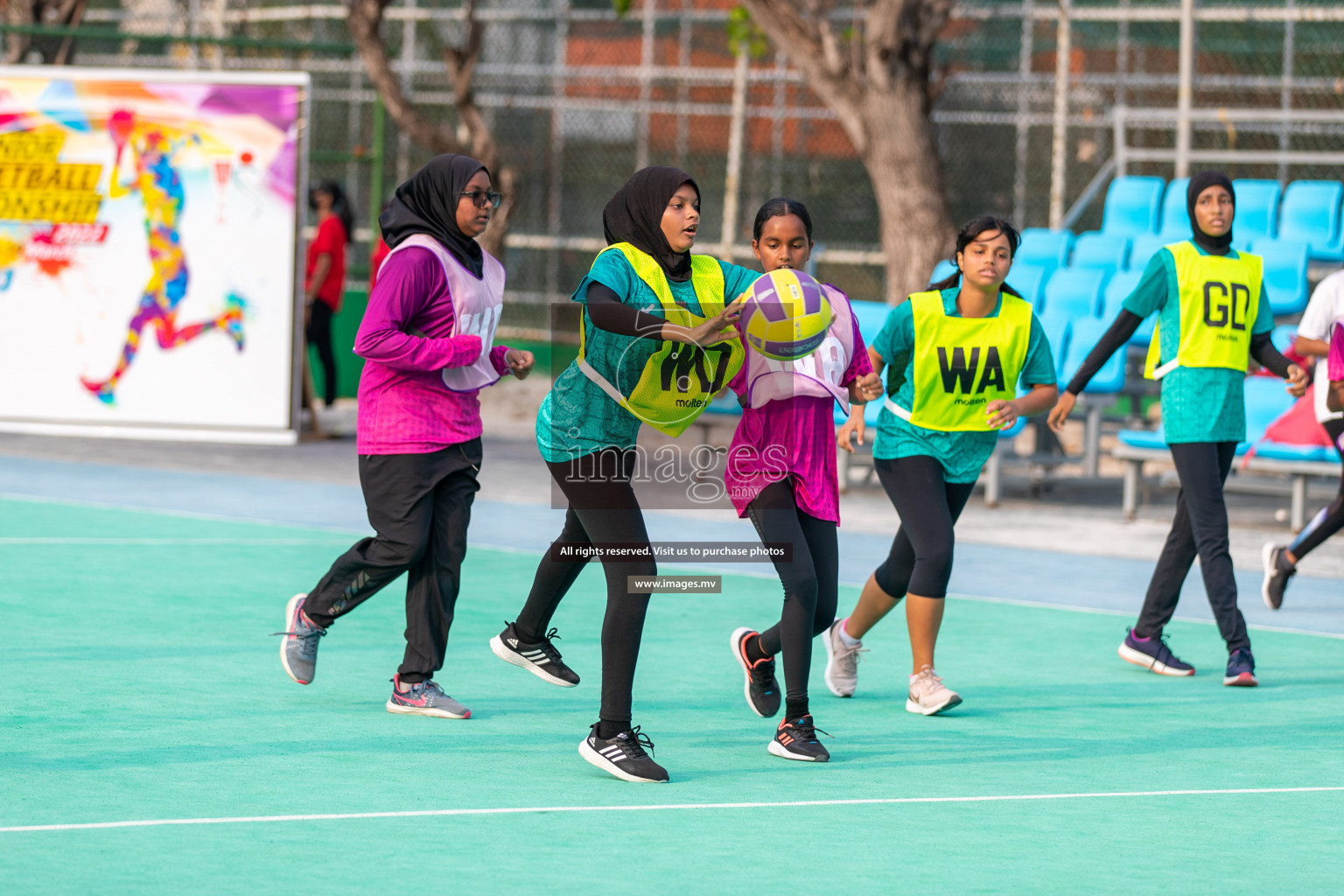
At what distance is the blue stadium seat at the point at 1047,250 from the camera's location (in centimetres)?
1573

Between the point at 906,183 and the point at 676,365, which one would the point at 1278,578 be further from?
the point at 906,183

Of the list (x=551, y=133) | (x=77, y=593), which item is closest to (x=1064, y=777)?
(x=77, y=593)

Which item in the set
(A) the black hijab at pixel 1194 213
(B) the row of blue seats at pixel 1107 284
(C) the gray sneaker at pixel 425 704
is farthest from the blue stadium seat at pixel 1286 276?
(C) the gray sneaker at pixel 425 704

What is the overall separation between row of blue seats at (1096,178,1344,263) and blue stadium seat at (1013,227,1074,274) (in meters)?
0.51

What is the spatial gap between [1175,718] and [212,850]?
12.7 ft

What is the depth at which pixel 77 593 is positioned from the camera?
29.9 feet

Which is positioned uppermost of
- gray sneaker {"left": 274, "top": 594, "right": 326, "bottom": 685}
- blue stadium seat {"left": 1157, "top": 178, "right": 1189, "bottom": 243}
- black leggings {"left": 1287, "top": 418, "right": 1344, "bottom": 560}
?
blue stadium seat {"left": 1157, "top": 178, "right": 1189, "bottom": 243}

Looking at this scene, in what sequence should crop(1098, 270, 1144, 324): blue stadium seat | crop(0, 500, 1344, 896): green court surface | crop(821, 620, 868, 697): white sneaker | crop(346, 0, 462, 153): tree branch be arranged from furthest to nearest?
crop(346, 0, 462, 153): tree branch → crop(1098, 270, 1144, 324): blue stadium seat → crop(821, 620, 868, 697): white sneaker → crop(0, 500, 1344, 896): green court surface

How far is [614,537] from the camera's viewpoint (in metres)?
5.95

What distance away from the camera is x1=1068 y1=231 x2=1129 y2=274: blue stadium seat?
15430 mm

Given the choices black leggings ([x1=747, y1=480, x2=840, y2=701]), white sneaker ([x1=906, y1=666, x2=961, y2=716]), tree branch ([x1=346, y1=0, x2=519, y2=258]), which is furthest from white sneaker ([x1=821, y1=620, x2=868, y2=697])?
tree branch ([x1=346, y1=0, x2=519, y2=258])

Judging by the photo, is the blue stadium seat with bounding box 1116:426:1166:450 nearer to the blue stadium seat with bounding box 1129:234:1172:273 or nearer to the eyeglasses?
the blue stadium seat with bounding box 1129:234:1172:273

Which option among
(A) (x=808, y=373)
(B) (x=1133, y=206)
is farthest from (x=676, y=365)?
(B) (x=1133, y=206)

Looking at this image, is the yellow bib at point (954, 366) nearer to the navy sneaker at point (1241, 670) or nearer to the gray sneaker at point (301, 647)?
the navy sneaker at point (1241, 670)
